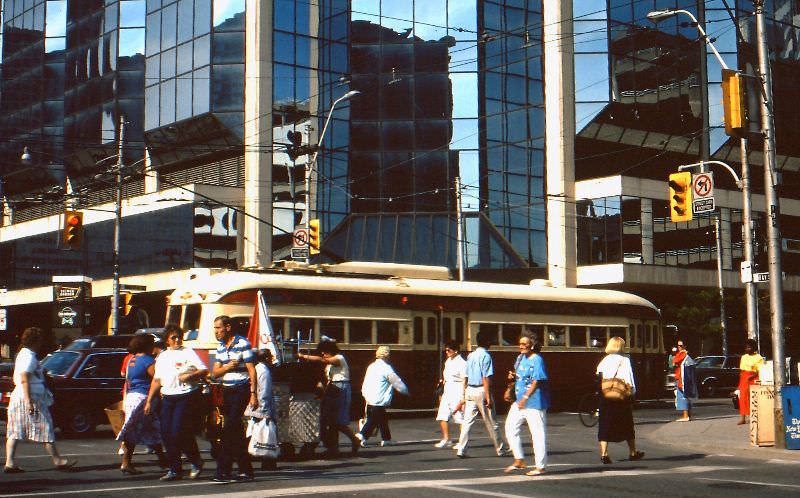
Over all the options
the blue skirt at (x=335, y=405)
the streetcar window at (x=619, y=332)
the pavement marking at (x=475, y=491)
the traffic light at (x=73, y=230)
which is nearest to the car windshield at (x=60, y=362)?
the blue skirt at (x=335, y=405)

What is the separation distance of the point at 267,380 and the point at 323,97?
1543 inches

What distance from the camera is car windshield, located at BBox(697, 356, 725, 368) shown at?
4038 centimetres

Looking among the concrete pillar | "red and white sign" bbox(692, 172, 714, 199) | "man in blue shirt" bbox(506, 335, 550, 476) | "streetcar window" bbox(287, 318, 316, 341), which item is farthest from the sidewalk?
the concrete pillar

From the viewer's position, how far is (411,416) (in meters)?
27.5

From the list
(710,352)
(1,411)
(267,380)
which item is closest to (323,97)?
(710,352)

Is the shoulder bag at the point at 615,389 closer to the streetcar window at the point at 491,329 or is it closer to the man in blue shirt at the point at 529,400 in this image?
the man in blue shirt at the point at 529,400

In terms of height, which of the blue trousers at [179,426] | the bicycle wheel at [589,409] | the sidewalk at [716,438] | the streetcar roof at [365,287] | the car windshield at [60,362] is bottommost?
the sidewalk at [716,438]

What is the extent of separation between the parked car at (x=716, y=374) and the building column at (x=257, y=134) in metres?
19.9

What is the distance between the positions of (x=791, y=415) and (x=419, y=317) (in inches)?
445

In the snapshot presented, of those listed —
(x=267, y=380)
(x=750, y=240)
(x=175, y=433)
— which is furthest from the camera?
(x=750, y=240)

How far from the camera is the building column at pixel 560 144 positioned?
51.0 metres

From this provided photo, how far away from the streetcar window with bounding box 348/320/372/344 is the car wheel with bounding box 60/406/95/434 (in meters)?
6.75

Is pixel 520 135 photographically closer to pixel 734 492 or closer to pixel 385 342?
pixel 385 342

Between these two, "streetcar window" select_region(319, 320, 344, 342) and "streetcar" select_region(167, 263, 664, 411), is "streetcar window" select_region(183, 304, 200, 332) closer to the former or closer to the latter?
"streetcar" select_region(167, 263, 664, 411)
